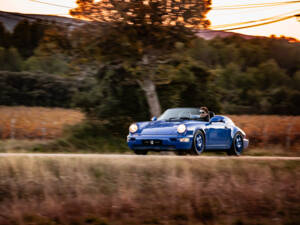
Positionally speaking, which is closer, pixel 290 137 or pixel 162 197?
pixel 162 197

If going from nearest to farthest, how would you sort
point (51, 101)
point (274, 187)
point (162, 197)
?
point (162, 197)
point (274, 187)
point (51, 101)

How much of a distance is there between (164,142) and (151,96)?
890 cm

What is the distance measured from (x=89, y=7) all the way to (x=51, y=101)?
2031cm

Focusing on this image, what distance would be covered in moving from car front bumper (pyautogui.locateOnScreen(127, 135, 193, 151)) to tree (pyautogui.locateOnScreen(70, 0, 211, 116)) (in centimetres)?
750

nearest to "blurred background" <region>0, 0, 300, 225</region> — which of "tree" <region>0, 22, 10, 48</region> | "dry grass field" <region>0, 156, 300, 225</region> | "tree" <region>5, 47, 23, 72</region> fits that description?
"dry grass field" <region>0, 156, 300, 225</region>

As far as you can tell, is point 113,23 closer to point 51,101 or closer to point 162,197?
point 162,197

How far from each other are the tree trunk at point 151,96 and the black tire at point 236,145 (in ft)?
22.1

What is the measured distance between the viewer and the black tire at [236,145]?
14000 mm

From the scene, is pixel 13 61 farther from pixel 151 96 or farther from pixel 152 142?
pixel 152 142

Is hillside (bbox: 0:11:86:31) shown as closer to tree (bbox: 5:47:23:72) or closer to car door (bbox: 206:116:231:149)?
car door (bbox: 206:116:231:149)

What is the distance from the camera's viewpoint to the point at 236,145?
1414 cm

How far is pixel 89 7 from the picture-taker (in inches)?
778

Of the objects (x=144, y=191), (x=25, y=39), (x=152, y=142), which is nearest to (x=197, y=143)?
(x=152, y=142)

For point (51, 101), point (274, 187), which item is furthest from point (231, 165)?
point (51, 101)
